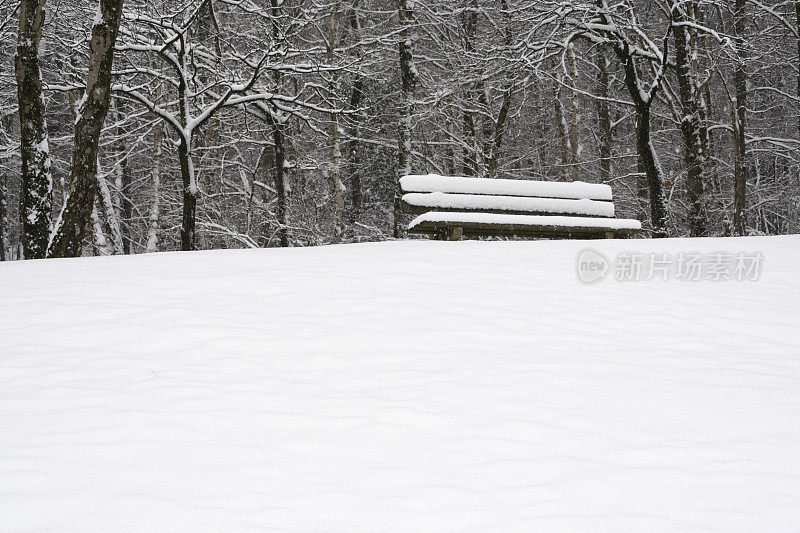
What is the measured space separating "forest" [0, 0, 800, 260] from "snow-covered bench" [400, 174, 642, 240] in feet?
5.95

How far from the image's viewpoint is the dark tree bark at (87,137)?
300 inches

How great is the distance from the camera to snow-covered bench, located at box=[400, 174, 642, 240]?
8883 mm

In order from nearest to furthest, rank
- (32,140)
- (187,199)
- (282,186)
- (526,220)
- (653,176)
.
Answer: (32,140)
(526,220)
(187,199)
(653,176)
(282,186)

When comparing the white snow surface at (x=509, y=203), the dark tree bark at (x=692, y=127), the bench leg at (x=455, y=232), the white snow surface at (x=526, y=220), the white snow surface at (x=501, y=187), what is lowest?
the bench leg at (x=455, y=232)

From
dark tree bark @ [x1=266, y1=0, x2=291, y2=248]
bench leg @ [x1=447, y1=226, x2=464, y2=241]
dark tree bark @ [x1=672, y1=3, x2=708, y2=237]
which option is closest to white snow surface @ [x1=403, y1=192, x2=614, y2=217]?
bench leg @ [x1=447, y1=226, x2=464, y2=241]

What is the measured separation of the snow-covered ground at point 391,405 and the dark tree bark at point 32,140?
219cm

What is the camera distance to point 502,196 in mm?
9461

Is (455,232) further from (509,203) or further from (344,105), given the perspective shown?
(344,105)

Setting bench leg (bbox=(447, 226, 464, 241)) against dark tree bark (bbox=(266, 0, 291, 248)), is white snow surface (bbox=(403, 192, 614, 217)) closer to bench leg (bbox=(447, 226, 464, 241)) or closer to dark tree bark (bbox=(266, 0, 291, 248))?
bench leg (bbox=(447, 226, 464, 241))

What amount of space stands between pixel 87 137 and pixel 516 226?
5.44 metres

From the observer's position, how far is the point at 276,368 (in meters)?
3.65

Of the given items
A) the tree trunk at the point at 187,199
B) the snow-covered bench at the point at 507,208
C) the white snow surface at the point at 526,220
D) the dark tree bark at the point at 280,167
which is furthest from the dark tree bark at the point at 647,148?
the tree trunk at the point at 187,199

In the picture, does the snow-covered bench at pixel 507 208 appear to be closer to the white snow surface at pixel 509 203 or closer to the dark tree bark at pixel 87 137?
the white snow surface at pixel 509 203

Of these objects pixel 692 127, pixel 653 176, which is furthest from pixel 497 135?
pixel 692 127
